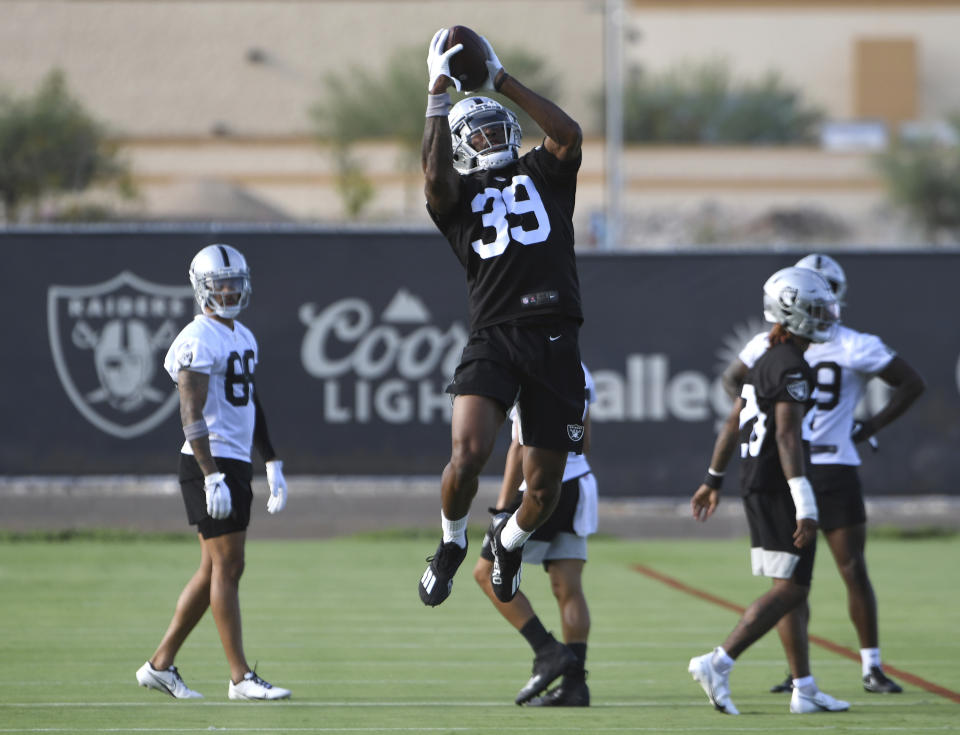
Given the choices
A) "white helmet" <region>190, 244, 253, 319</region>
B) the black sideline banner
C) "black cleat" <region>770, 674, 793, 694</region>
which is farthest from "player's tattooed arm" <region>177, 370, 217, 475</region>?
the black sideline banner

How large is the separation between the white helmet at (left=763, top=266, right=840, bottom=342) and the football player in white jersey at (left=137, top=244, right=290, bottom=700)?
2793mm

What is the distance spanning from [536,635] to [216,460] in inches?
74.5

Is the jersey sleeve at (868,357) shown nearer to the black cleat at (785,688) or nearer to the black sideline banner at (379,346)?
the black cleat at (785,688)

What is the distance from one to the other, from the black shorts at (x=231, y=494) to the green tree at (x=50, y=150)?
28714mm

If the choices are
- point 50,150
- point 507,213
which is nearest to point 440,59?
point 507,213

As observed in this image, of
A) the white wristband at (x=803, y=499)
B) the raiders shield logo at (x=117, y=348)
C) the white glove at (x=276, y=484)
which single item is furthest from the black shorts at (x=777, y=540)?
the raiders shield logo at (x=117, y=348)

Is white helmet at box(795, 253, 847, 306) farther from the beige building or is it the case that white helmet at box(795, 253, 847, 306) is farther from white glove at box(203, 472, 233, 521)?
the beige building

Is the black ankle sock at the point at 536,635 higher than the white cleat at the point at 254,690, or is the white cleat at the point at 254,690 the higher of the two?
the black ankle sock at the point at 536,635

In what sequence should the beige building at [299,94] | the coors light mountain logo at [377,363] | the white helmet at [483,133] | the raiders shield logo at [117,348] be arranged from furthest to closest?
1. the beige building at [299,94]
2. the coors light mountain logo at [377,363]
3. the raiders shield logo at [117,348]
4. the white helmet at [483,133]

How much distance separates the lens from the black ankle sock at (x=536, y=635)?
26.0ft

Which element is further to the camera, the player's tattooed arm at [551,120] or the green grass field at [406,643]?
the green grass field at [406,643]

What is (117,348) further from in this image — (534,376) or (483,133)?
(534,376)

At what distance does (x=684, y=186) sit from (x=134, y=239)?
126ft

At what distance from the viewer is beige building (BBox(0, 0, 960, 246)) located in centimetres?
4844
